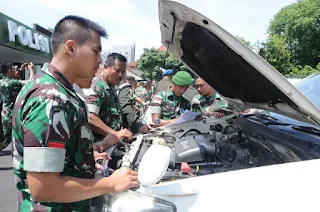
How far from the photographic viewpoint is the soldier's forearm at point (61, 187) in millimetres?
1137

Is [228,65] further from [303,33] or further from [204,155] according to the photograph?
[303,33]

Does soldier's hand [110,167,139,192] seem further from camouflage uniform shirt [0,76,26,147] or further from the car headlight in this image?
camouflage uniform shirt [0,76,26,147]

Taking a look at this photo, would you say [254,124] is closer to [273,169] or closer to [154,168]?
[273,169]

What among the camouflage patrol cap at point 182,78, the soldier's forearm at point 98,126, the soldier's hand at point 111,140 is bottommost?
the soldier's hand at point 111,140

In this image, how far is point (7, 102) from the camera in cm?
540

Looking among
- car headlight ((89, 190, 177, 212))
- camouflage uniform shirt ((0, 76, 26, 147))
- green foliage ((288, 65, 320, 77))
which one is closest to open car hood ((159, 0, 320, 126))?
car headlight ((89, 190, 177, 212))

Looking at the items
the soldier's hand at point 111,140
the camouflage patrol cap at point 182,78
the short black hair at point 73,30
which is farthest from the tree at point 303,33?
the short black hair at point 73,30

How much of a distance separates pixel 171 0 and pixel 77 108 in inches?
29.4

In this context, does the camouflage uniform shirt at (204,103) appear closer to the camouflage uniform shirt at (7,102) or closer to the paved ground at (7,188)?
the paved ground at (7,188)

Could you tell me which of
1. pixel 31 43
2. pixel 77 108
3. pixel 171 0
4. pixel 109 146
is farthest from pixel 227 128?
pixel 31 43

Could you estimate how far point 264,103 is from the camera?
2.38 metres

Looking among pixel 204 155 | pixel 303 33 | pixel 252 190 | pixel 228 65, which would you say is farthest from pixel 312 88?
pixel 303 33

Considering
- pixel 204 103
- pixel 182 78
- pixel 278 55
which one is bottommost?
pixel 204 103

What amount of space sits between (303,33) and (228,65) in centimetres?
3372
